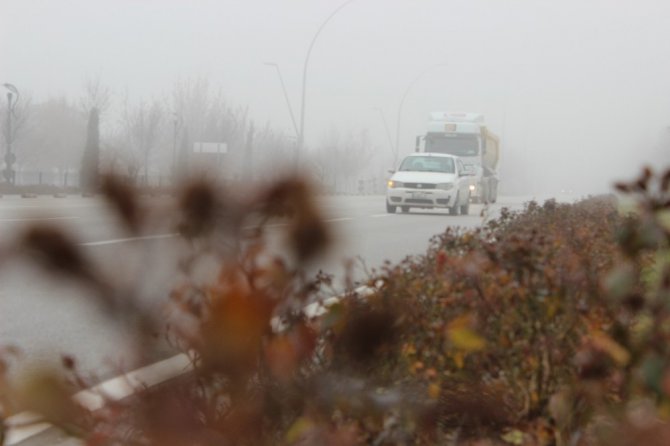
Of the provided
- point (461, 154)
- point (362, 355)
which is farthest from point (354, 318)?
point (461, 154)

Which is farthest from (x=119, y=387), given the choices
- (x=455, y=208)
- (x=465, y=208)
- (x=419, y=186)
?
(x=465, y=208)

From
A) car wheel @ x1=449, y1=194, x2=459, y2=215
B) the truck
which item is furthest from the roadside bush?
the truck

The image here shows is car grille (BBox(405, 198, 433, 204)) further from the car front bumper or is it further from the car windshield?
the car windshield

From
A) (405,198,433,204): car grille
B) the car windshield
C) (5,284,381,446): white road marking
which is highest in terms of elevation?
(5,284,381,446): white road marking

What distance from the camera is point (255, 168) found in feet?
3.17

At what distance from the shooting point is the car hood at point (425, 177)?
28594mm

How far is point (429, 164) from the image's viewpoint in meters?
29.6

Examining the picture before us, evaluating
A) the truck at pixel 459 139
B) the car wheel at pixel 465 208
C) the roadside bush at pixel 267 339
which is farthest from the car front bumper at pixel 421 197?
the roadside bush at pixel 267 339

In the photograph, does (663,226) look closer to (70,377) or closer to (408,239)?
(70,377)

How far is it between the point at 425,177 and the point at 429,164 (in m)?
1.02

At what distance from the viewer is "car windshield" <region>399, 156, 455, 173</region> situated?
96.5ft

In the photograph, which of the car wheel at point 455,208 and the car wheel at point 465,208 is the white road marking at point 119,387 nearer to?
the car wheel at point 455,208

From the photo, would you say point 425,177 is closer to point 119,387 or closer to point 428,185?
point 428,185

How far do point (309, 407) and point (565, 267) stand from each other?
235cm
